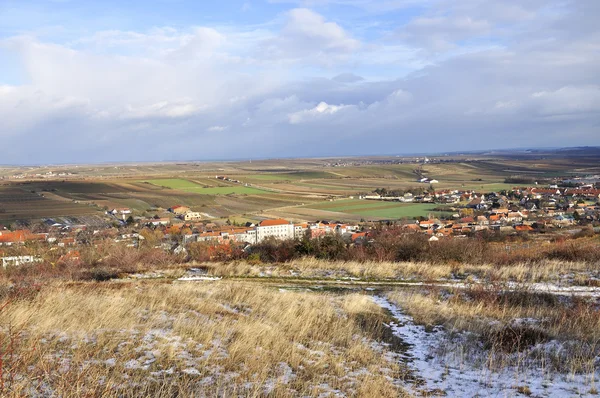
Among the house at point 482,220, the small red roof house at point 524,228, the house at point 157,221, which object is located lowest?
the house at point 482,220

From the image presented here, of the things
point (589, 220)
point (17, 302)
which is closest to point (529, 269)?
point (17, 302)

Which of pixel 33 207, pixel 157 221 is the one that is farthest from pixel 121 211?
pixel 33 207

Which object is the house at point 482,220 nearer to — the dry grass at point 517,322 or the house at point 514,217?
the house at point 514,217

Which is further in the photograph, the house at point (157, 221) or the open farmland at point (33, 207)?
the house at point (157, 221)

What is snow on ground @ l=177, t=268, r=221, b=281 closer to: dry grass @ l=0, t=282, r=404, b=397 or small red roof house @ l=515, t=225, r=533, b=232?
dry grass @ l=0, t=282, r=404, b=397

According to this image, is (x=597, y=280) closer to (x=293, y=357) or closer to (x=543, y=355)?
(x=543, y=355)

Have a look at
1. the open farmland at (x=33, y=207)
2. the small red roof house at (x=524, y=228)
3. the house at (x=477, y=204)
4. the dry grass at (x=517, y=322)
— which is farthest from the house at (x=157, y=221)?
the dry grass at (x=517, y=322)

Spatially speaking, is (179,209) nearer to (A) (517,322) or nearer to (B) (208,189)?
(B) (208,189)
